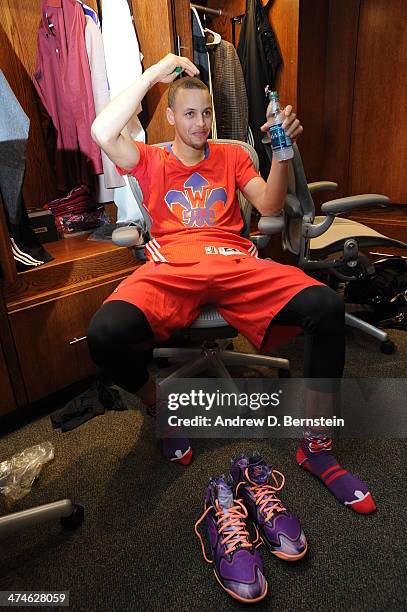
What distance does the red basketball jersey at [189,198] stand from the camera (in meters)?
1.36

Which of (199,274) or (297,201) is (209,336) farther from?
(297,201)

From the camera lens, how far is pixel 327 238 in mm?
1822

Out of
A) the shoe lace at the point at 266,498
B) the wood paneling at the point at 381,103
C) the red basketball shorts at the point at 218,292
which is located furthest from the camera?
the wood paneling at the point at 381,103

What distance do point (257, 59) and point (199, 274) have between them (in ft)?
6.12

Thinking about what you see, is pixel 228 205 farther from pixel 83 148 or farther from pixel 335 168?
pixel 335 168

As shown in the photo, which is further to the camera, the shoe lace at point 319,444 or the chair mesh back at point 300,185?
the chair mesh back at point 300,185

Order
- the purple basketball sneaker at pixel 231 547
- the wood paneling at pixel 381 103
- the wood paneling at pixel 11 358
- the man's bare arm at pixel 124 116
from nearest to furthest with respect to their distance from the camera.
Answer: the purple basketball sneaker at pixel 231 547, the man's bare arm at pixel 124 116, the wood paneling at pixel 11 358, the wood paneling at pixel 381 103

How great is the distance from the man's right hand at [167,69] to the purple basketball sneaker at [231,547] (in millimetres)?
1255

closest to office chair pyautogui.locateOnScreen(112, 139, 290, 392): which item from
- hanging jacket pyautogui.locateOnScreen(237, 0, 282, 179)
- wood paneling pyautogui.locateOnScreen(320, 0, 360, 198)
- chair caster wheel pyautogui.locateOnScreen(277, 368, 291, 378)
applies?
chair caster wheel pyautogui.locateOnScreen(277, 368, 291, 378)

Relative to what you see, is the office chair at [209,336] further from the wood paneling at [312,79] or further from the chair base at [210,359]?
the wood paneling at [312,79]

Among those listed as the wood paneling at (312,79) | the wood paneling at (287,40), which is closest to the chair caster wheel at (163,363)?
the wood paneling at (287,40)

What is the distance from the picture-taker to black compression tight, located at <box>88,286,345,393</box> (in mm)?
1086

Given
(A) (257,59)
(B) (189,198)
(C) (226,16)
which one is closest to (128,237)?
(B) (189,198)

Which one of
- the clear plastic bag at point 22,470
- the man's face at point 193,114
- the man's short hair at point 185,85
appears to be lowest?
the clear plastic bag at point 22,470
